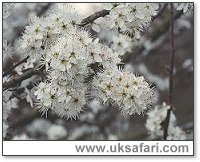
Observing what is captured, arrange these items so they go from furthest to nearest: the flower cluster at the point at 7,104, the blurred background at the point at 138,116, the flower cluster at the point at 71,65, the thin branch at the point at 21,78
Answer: the blurred background at the point at 138,116 → the flower cluster at the point at 7,104 → the thin branch at the point at 21,78 → the flower cluster at the point at 71,65

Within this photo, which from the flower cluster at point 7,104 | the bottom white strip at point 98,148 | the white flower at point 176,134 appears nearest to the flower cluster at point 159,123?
the white flower at point 176,134

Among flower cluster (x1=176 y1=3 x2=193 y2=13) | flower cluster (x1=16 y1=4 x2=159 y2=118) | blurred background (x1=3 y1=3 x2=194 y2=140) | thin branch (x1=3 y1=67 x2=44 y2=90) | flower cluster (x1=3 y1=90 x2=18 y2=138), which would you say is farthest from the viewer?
blurred background (x1=3 y1=3 x2=194 y2=140)

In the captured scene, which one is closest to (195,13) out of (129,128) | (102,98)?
(102,98)

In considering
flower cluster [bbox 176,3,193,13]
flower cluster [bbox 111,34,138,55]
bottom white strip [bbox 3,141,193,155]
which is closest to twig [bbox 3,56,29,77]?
bottom white strip [bbox 3,141,193,155]

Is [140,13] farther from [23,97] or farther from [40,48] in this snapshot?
[23,97]

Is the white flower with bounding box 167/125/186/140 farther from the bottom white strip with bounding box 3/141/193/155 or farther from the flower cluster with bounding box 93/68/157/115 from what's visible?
the flower cluster with bounding box 93/68/157/115

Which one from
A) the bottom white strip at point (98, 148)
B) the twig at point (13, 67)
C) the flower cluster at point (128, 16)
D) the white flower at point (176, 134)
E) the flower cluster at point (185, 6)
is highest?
the flower cluster at point (185, 6)

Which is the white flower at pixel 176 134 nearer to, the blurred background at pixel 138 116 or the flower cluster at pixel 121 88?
the blurred background at pixel 138 116

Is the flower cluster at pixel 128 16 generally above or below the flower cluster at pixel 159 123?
above
